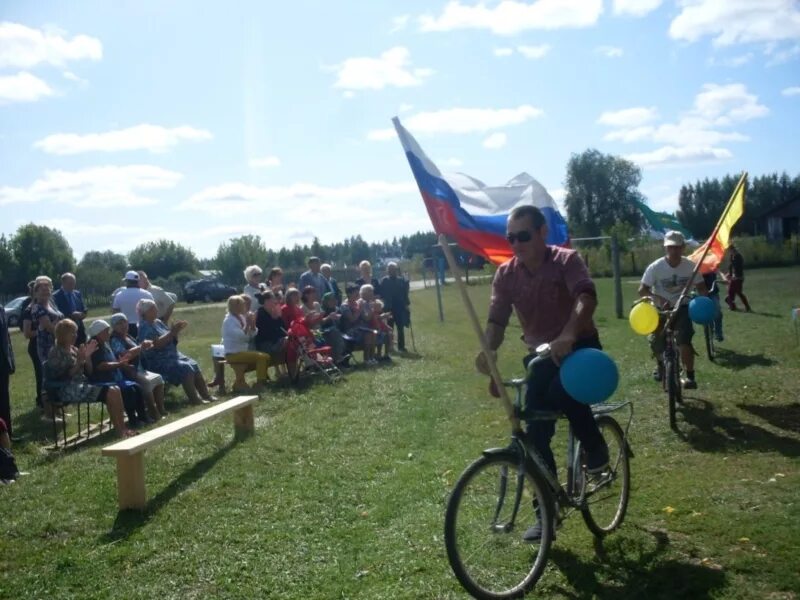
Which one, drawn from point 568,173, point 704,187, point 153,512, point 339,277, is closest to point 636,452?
point 153,512

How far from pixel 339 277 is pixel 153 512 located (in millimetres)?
40345

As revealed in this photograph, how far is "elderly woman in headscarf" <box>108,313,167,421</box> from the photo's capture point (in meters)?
10.0

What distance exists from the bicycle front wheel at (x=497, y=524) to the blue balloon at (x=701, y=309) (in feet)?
15.4

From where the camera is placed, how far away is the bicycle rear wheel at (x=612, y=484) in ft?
17.0

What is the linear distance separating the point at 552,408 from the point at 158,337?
7706 millimetres

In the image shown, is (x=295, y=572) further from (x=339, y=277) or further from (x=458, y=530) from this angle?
(x=339, y=277)

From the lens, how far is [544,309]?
4.81 metres

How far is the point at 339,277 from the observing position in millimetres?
46406

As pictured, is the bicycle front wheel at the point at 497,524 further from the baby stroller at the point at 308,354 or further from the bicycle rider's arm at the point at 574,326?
the baby stroller at the point at 308,354

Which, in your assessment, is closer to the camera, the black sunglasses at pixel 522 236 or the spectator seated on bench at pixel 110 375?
the black sunglasses at pixel 522 236

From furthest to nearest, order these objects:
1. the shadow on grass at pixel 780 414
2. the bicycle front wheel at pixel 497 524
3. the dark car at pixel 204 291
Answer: the dark car at pixel 204 291
the shadow on grass at pixel 780 414
the bicycle front wheel at pixel 497 524

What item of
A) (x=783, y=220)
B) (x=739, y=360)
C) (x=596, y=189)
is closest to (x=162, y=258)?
(x=596, y=189)

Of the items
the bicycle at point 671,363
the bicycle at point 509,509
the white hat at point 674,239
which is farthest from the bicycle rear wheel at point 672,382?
the bicycle at point 509,509

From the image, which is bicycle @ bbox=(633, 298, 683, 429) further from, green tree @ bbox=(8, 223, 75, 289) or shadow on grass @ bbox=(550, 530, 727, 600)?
green tree @ bbox=(8, 223, 75, 289)
